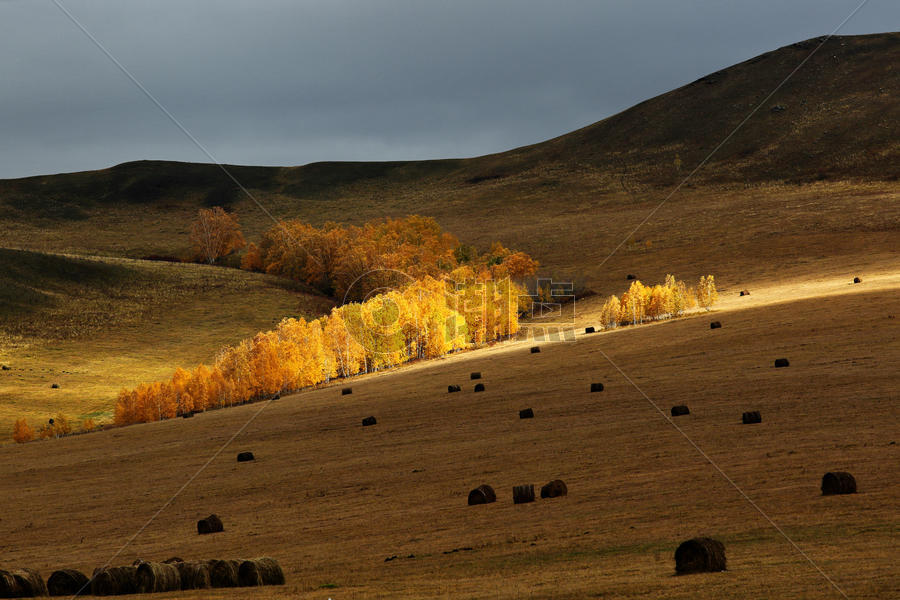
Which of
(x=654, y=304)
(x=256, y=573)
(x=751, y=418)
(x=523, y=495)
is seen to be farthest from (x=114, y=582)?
(x=654, y=304)

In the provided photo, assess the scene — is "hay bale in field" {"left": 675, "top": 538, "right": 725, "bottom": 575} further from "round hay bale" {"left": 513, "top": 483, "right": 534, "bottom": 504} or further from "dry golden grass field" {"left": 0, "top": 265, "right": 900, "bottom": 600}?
"round hay bale" {"left": 513, "top": 483, "right": 534, "bottom": 504}

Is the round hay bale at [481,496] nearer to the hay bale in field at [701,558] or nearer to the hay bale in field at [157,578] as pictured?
the hay bale in field at [157,578]

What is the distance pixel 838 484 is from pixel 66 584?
1498cm

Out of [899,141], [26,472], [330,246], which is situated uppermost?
[899,141]

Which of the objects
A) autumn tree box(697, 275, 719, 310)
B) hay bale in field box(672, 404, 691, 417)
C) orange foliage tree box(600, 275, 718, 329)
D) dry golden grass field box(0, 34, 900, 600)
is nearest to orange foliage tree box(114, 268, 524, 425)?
dry golden grass field box(0, 34, 900, 600)

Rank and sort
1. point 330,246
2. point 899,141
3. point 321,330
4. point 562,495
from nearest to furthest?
point 562,495
point 321,330
point 330,246
point 899,141

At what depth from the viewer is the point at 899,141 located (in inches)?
7185

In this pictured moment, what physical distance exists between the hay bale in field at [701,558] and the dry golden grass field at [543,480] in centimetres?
24

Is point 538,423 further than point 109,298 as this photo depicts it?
No

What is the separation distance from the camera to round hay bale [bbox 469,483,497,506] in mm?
24047

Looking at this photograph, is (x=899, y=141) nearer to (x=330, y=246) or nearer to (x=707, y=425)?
(x=330, y=246)

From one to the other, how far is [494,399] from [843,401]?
2011 cm

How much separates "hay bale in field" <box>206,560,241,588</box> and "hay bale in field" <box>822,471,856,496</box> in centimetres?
1192

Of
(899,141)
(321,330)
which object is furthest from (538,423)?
(899,141)
